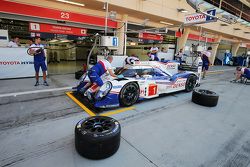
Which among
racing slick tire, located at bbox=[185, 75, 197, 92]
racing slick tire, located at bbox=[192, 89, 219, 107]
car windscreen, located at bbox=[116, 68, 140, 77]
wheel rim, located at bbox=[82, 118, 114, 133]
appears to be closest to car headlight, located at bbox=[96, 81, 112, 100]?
car windscreen, located at bbox=[116, 68, 140, 77]

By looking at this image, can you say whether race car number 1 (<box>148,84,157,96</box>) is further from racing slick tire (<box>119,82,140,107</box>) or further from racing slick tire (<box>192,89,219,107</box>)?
racing slick tire (<box>192,89,219,107</box>)

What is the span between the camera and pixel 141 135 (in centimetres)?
259

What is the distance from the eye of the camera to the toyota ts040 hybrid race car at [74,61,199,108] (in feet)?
Result: 11.3

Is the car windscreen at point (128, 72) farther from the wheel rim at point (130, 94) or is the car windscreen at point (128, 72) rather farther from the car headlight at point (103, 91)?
the car headlight at point (103, 91)

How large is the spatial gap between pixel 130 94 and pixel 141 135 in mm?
1421

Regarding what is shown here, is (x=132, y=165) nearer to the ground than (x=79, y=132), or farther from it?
nearer to the ground

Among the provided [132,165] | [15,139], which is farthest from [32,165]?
[132,165]

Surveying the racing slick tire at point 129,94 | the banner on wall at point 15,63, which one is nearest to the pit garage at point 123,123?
the racing slick tire at point 129,94

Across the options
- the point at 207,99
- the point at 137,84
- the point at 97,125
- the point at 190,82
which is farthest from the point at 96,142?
the point at 190,82

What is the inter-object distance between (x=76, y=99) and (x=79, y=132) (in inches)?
96.2

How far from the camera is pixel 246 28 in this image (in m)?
19.2

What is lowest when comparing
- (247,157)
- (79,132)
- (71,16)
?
(247,157)

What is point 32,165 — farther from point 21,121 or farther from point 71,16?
point 71,16

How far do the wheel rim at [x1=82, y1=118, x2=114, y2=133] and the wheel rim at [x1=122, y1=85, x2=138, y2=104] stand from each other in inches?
55.2
